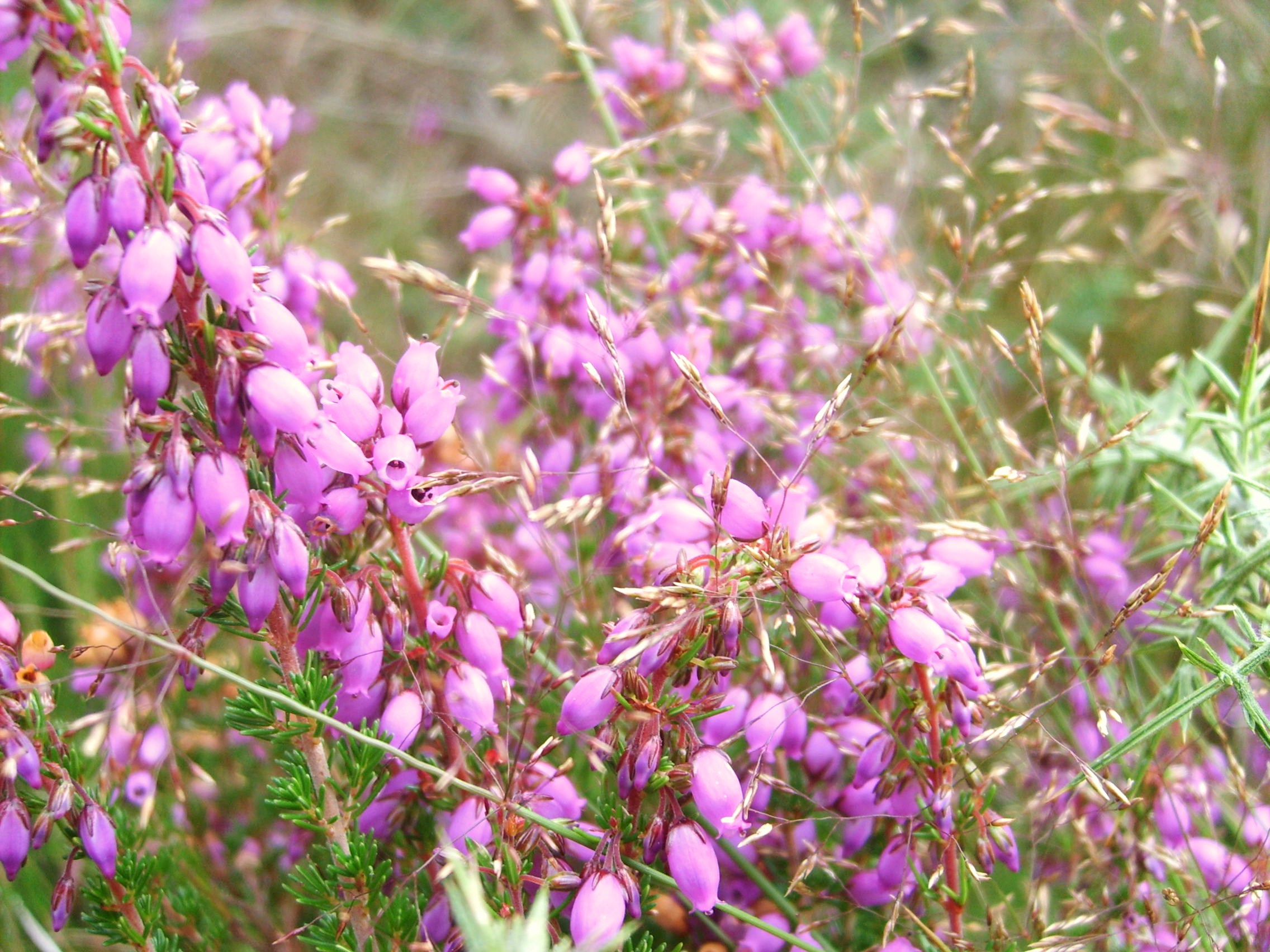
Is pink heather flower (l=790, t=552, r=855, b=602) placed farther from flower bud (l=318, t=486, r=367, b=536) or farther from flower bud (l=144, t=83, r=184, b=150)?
flower bud (l=144, t=83, r=184, b=150)

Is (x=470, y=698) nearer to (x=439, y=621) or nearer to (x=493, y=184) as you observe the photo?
(x=439, y=621)

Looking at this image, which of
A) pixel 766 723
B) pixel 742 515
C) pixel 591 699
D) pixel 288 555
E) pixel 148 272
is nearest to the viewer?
pixel 148 272

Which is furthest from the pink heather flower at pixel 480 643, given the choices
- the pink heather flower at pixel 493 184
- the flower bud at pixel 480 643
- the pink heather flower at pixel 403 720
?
the pink heather flower at pixel 493 184

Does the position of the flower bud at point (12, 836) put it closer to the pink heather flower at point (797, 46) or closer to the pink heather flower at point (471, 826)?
the pink heather flower at point (471, 826)

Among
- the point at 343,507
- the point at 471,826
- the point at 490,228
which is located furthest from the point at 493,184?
the point at 471,826

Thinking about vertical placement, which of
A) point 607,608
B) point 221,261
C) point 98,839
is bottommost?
point 607,608

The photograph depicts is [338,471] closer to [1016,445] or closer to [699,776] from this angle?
[699,776]
